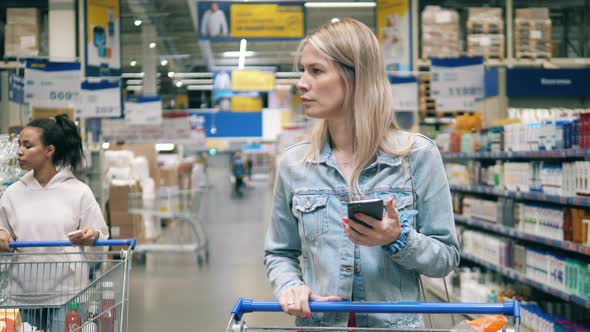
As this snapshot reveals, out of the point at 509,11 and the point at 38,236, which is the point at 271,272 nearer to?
the point at 38,236

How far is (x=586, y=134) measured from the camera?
5449 mm

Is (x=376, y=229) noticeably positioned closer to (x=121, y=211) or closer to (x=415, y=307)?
(x=415, y=307)

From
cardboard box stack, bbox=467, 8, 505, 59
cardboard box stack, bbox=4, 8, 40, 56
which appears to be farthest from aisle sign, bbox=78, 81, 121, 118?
cardboard box stack, bbox=467, 8, 505, 59

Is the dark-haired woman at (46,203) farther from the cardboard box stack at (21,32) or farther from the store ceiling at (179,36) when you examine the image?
the store ceiling at (179,36)

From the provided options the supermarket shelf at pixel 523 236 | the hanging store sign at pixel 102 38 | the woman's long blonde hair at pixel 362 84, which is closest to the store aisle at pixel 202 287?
the supermarket shelf at pixel 523 236

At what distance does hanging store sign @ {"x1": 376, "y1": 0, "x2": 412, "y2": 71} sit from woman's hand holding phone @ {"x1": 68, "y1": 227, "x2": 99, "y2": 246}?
A: 748 centimetres

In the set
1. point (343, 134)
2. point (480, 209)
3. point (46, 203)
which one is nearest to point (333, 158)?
point (343, 134)

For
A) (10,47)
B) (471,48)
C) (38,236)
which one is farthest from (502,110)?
(38,236)

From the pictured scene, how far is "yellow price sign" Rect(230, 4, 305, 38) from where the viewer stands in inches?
441

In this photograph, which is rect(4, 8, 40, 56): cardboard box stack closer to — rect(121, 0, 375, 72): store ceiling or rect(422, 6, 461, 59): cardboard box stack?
rect(121, 0, 375, 72): store ceiling

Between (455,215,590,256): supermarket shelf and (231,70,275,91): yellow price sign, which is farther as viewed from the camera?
(231,70,275,91): yellow price sign

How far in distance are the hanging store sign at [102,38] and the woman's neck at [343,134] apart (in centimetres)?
869

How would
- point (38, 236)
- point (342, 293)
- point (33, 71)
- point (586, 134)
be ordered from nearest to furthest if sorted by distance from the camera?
point (342, 293)
point (38, 236)
point (586, 134)
point (33, 71)

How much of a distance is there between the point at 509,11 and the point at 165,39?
10.1 metres
